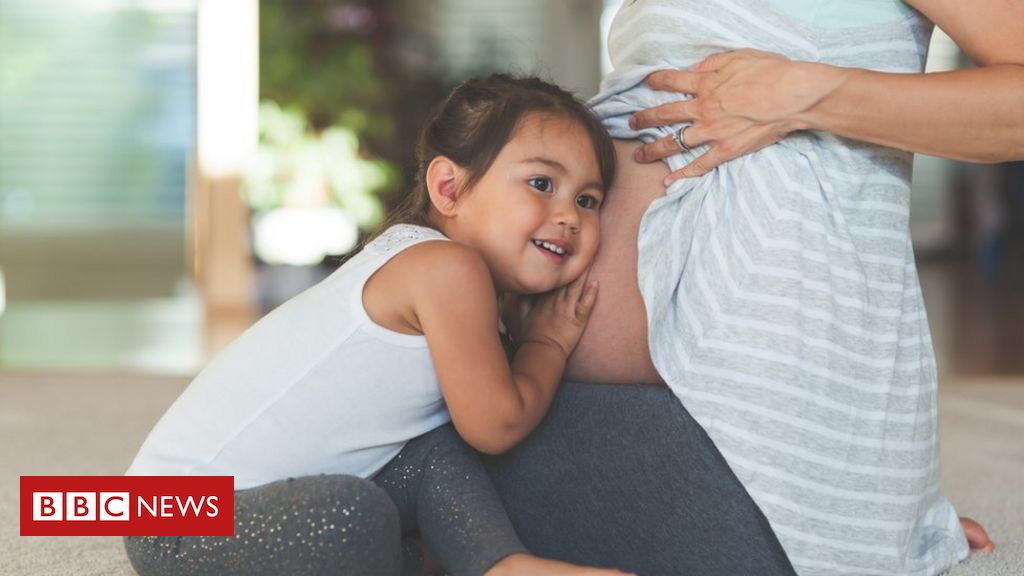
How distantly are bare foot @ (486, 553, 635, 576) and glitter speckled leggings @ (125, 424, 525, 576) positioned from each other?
0.01 meters

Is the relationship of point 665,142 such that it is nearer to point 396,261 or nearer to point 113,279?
point 396,261

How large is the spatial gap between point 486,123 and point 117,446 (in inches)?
43.6

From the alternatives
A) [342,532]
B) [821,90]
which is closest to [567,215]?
[821,90]

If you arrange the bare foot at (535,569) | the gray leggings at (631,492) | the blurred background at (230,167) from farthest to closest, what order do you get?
the blurred background at (230,167) → the gray leggings at (631,492) → the bare foot at (535,569)

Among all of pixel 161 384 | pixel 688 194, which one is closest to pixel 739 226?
pixel 688 194

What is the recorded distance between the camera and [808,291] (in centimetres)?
106

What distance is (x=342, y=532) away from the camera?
98 centimetres

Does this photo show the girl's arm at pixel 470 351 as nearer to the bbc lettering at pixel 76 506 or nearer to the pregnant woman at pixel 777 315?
the pregnant woman at pixel 777 315

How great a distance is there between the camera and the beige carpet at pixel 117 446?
4.27 feet

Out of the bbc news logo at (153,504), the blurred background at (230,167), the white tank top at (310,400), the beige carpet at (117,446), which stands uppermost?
the white tank top at (310,400)

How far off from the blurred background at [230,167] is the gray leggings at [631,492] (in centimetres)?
201

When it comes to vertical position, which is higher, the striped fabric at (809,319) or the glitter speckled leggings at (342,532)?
the striped fabric at (809,319)

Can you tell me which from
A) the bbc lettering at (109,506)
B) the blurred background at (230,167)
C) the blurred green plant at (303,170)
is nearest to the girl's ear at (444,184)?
the bbc lettering at (109,506)

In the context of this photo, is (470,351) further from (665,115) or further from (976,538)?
(976,538)
